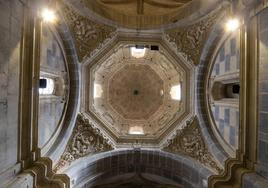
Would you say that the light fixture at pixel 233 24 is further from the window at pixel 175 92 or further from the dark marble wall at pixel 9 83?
the dark marble wall at pixel 9 83

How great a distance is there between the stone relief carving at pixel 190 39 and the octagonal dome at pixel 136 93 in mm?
587

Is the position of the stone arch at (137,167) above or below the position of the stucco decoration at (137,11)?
below

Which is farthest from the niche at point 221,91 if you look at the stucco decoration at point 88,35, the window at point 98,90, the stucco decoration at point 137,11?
the window at point 98,90

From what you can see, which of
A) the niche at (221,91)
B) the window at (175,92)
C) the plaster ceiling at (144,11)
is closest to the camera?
the plaster ceiling at (144,11)

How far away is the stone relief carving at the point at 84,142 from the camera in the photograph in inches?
430

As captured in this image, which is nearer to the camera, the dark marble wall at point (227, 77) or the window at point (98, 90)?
the dark marble wall at point (227, 77)

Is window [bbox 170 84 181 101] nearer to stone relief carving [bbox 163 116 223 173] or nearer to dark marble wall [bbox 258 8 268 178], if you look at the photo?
stone relief carving [bbox 163 116 223 173]

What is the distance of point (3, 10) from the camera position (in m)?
6.21

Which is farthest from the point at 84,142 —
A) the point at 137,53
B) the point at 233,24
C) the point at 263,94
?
the point at 233,24

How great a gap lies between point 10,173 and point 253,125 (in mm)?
6822

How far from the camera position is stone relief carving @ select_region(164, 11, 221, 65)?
36.0 feet

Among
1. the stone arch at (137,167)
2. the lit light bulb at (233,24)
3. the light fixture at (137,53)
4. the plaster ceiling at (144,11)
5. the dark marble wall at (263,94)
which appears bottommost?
the stone arch at (137,167)

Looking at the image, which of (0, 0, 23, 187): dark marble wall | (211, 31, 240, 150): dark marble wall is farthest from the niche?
(0, 0, 23, 187): dark marble wall

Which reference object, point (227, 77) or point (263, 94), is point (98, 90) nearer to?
point (227, 77)
